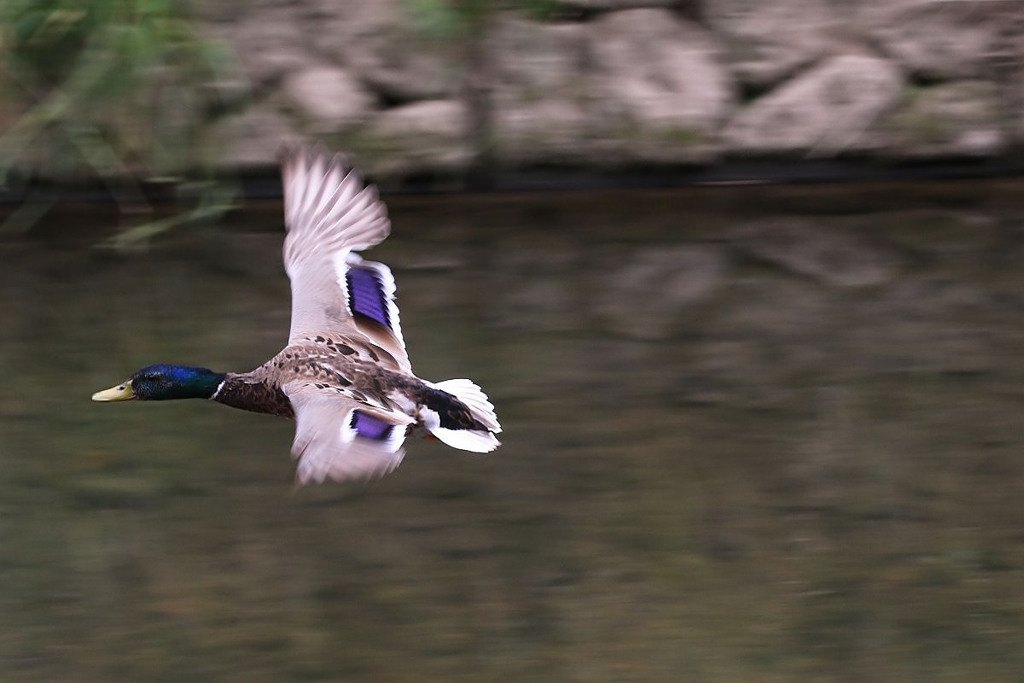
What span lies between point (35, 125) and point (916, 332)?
277cm

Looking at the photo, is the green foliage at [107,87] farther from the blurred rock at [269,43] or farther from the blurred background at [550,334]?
the blurred rock at [269,43]

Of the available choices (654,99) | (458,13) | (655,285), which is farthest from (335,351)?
(654,99)

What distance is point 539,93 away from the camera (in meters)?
5.70

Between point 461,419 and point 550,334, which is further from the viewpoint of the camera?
point 550,334

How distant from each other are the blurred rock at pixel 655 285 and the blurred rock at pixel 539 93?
67 centimetres

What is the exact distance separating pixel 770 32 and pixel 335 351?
3201mm

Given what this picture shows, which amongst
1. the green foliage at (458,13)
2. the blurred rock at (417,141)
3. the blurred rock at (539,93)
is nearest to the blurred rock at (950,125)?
the blurred rock at (539,93)

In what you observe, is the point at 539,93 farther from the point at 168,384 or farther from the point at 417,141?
the point at 168,384

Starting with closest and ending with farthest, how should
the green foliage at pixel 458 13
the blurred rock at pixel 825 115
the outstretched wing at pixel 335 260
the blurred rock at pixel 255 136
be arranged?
1. the outstretched wing at pixel 335 260
2. the green foliage at pixel 458 13
3. the blurred rock at pixel 255 136
4. the blurred rock at pixel 825 115

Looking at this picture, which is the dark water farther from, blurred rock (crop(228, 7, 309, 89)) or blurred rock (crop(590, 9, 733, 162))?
blurred rock (crop(228, 7, 309, 89))

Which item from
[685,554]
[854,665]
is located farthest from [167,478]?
[854,665]

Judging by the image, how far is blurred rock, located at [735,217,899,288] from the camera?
5.02 m

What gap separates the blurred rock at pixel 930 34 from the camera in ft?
18.8

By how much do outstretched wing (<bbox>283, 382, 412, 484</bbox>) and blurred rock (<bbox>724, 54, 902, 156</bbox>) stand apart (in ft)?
10.7
